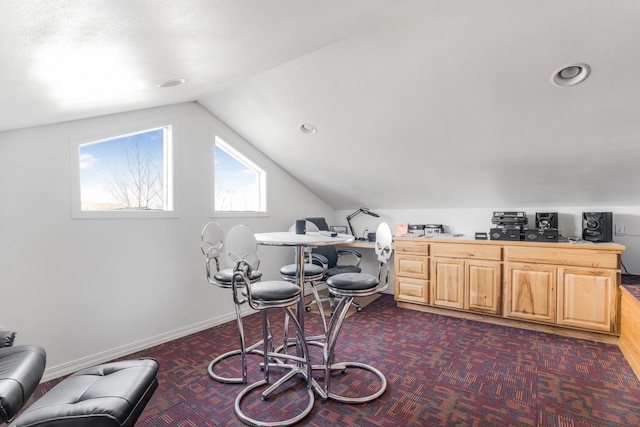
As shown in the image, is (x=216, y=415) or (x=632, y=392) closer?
(x=216, y=415)

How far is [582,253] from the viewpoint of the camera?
10.4 ft

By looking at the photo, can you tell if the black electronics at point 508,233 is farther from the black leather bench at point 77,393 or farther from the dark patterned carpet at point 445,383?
the black leather bench at point 77,393

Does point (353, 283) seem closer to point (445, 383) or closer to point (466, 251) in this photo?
point (445, 383)

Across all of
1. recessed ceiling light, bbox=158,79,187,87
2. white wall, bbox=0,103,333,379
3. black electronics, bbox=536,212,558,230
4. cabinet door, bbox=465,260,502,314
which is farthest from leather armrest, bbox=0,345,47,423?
black electronics, bbox=536,212,558,230

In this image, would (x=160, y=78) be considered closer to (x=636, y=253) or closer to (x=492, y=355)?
(x=492, y=355)

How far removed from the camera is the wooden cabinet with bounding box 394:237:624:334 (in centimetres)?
310

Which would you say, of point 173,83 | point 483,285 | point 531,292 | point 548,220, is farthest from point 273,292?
point 548,220

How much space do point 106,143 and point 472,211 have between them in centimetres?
415

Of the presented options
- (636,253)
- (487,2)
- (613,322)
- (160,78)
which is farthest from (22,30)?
(636,253)

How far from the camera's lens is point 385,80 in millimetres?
2748

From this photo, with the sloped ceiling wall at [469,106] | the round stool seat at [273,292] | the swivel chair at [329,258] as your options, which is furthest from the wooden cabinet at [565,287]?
the round stool seat at [273,292]

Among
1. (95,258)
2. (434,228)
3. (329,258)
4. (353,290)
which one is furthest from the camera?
(434,228)

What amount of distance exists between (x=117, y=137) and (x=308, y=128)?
1.83 m

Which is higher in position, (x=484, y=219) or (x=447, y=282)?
(x=484, y=219)
